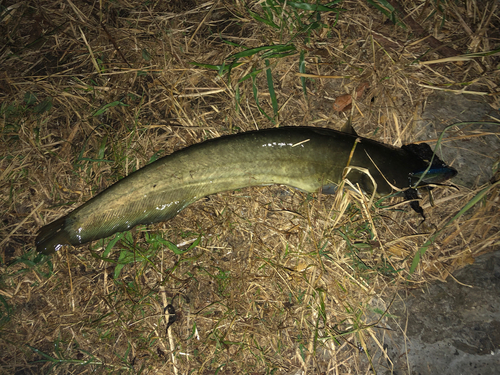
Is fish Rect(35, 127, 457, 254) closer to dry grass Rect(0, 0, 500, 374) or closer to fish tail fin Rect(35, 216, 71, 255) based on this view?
fish tail fin Rect(35, 216, 71, 255)

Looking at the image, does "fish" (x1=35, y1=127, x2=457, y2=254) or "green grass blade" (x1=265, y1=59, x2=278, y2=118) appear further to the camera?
"green grass blade" (x1=265, y1=59, x2=278, y2=118)

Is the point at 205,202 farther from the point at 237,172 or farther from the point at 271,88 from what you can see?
the point at 271,88

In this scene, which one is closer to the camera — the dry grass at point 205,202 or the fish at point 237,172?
the fish at point 237,172

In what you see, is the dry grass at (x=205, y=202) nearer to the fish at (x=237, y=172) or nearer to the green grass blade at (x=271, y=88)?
the green grass blade at (x=271, y=88)

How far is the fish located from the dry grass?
322 mm

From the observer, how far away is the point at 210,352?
9.16 feet

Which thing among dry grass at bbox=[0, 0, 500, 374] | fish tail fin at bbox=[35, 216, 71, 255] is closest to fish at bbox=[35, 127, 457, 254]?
fish tail fin at bbox=[35, 216, 71, 255]

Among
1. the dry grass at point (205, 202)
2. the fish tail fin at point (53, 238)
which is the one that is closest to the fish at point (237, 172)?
the fish tail fin at point (53, 238)

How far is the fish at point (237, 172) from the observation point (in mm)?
2396

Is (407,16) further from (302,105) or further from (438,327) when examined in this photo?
(438,327)

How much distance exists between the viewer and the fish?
240 cm

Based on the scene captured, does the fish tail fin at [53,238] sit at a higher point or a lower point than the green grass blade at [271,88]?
lower

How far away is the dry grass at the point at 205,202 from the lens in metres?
2.69

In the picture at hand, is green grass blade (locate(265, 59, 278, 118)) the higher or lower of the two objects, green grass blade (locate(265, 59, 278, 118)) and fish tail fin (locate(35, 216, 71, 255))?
the higher
